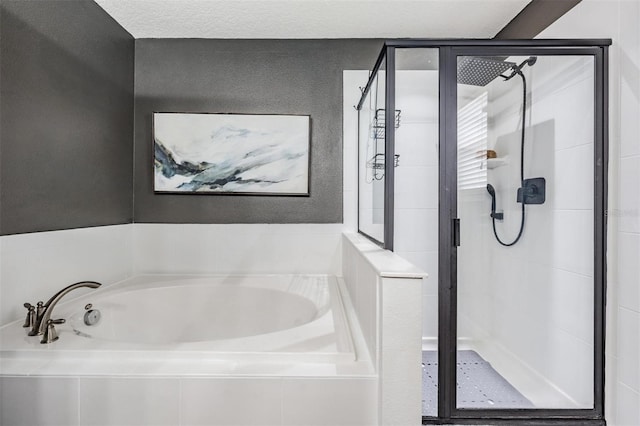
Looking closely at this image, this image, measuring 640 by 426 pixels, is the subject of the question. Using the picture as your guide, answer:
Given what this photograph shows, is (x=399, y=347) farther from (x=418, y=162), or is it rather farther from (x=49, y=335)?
(x=49, y=335)

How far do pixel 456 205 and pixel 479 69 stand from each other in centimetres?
59

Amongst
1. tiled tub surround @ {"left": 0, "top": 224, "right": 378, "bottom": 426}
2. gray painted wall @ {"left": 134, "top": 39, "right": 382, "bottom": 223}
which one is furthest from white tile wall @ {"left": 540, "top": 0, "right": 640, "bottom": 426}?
gray painted wall @ {"left": 134, "top": 39, "right": 382, "bottom": 223}

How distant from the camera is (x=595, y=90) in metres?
1.64

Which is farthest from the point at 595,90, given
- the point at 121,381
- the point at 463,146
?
the point at 121,381

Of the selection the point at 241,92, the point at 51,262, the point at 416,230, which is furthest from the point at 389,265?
the point at 241,92

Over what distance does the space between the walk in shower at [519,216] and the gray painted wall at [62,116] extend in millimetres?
1644

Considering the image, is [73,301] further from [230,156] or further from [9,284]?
[230,156]

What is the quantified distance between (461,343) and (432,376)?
0.18 meters

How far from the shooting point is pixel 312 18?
8.19ft

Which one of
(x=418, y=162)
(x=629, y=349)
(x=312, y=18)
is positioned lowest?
(x=629, y=349)

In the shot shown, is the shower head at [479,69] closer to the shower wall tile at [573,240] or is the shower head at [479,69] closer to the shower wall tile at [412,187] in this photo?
the shower wall tile at [412,187]

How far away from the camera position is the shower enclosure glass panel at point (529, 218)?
163 centimetres

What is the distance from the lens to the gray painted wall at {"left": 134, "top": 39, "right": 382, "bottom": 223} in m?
2.81

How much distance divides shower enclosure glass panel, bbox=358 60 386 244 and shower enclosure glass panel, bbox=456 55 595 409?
0.37 meters
